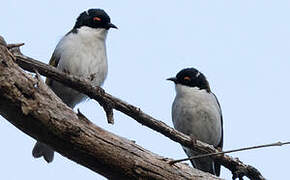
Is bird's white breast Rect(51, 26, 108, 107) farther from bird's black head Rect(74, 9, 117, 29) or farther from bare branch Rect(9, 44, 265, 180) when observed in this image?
bare branch Rect(9, 44, 265, 180)

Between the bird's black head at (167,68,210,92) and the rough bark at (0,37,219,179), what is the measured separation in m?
4.88

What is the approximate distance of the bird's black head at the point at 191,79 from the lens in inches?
371

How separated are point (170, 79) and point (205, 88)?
666 millimetres

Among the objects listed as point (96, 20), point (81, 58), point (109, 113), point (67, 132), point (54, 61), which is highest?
point (96, 20)

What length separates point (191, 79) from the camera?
945 centimetres

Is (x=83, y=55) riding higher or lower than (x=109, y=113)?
higher

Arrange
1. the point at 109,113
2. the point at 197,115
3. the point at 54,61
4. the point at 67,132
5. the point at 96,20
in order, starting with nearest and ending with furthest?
the point at 67,132
the point at 109,113
the point at 54,61
the point at 96,20
the point at 197,115

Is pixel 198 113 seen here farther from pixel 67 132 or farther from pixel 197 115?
pixel 67 132

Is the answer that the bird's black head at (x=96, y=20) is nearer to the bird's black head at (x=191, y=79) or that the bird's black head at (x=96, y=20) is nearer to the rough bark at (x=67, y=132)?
the bird's black head at (x=191, y=79)

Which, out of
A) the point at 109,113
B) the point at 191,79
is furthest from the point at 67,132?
the point at 191,79

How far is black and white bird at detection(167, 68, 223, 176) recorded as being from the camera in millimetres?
8867

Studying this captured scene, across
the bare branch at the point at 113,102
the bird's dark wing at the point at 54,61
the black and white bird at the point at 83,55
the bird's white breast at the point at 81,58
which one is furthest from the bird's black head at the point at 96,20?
the bare branch at the point at 113,102

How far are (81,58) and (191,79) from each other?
2707mm

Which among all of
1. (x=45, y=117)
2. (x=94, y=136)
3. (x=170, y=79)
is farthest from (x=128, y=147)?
(x=170, y=79)
